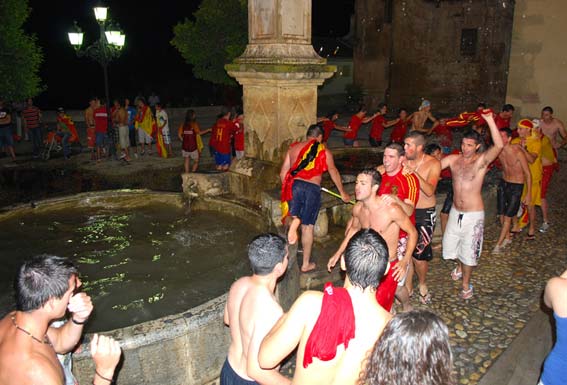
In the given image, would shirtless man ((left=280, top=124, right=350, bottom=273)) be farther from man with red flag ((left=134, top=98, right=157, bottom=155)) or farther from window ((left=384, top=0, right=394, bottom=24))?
window ((left=384, top=0, right=394, bottom=24))

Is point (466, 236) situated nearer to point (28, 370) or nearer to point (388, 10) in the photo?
point (28, 370)

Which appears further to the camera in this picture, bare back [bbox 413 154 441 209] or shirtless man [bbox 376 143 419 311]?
bare back [bbox 413 154 441 209]

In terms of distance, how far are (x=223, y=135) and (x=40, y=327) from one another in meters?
7.10

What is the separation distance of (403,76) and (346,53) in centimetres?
2286

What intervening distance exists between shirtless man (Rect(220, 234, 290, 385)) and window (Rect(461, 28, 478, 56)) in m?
22.8

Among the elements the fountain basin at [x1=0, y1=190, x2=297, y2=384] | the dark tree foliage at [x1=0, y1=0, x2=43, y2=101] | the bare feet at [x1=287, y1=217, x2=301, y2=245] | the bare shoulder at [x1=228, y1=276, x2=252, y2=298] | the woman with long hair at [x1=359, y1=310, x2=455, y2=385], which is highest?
the dark tree foliage at [x1=0, y1=0, x2=43, y2=101]

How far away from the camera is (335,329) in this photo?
2.27 meters

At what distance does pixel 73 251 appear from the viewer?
6.61 m

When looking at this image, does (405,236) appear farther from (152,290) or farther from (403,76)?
(403,76)

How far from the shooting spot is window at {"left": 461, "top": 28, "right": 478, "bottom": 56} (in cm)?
2220

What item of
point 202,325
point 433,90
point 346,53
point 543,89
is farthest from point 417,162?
point 346,53

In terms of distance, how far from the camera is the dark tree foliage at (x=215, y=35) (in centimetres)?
2398

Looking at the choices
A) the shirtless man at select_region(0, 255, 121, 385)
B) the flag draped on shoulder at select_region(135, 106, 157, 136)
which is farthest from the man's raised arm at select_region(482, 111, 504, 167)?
the flag draped on shoulder at select_region(135, 106, 157, 136)

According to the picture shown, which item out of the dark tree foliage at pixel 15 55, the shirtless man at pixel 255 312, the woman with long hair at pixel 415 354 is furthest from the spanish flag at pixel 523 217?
the dark tree foliage at pixel 15 55
